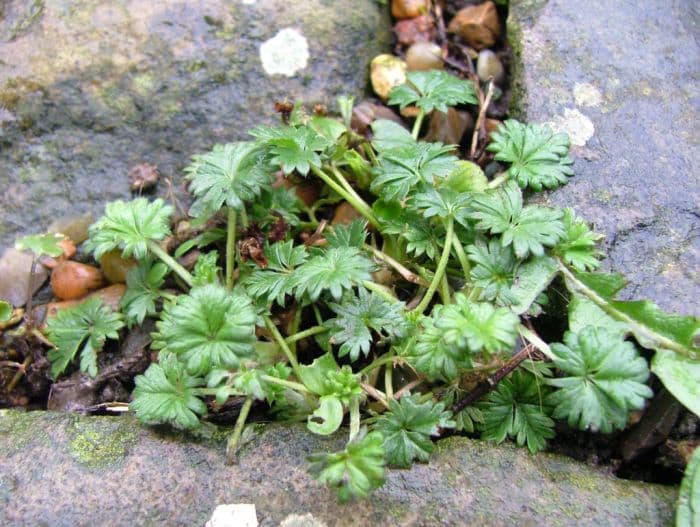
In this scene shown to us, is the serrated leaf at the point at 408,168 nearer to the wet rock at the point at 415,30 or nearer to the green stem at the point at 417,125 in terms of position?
the green stem at the point at 417,125

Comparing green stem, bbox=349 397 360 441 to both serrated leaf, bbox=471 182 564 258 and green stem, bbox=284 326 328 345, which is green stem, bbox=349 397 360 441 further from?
serrated leaf, bbox=471 182 564 258

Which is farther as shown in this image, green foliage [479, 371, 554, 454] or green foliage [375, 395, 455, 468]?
green foliage [479, 371, 554, 454]

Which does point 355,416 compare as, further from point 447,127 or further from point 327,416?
point 447,127

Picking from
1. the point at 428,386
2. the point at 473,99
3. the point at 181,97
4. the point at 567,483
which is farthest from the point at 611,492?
the point at 181,97

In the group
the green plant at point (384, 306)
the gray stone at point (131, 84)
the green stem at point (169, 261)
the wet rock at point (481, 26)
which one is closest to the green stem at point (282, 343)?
the green plant at point (384, 306)

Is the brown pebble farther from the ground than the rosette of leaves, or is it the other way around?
the rosette of leaves

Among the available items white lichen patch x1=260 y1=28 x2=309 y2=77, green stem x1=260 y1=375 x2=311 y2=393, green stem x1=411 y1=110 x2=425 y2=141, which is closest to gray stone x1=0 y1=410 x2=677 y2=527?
green stem x1=260 y1=375 x2=311 y2=393

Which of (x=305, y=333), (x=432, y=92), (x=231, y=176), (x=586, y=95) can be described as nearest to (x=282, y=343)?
(x=305, y=333)
